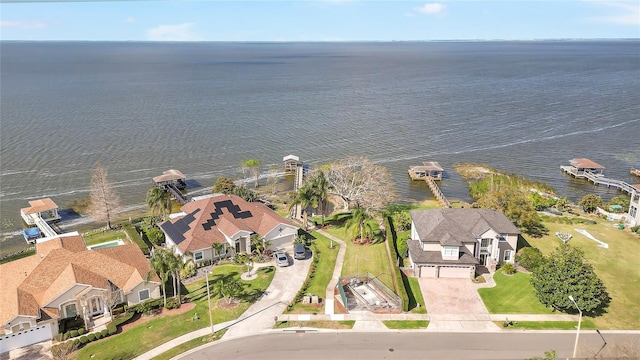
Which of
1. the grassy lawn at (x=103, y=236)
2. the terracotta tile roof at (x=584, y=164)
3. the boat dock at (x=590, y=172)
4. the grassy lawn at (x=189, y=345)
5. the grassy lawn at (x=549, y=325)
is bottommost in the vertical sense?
the grassy lawn at (x=189, y=345)

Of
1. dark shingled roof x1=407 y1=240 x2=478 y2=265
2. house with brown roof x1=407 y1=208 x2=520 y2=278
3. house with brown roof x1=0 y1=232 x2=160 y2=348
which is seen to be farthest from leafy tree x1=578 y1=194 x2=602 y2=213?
house with brown roof x1=0 y1=232 x2=160 y2=348

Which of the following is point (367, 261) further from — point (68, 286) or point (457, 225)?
point (68, 286)

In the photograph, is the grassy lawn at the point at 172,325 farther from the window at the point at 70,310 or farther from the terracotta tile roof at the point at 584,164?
the terracotta tile roof at the point at 584,164

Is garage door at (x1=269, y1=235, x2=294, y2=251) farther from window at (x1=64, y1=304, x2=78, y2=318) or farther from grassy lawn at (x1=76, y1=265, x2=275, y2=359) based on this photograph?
window at (x1=64, y1=304, x2=78, y2=318)

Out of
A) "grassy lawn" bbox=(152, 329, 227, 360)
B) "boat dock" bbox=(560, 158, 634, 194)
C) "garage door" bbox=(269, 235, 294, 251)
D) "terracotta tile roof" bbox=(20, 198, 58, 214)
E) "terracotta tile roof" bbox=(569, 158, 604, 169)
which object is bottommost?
"grassy lawn" bbox=(152, 329, 227, 360)

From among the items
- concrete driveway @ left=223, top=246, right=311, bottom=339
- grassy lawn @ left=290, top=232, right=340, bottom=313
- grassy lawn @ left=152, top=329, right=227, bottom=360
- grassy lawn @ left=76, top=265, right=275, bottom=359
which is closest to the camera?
grassy lawn @ left=152, top=329, right=227, bottom=360

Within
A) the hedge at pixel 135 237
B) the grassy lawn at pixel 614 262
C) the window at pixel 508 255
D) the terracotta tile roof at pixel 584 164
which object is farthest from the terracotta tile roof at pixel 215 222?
the terracotta tile roof at pixel 584 164
